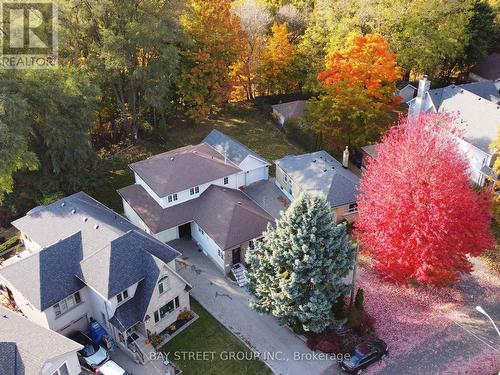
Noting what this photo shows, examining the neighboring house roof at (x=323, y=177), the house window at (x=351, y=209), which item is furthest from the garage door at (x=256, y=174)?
the house window at (x=351, y=209)

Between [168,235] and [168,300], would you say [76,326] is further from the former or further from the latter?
[168,235]

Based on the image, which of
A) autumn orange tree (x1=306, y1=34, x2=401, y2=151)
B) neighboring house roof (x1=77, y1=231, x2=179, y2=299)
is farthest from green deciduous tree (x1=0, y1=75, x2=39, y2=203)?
autumn orange tree (x1=306, y1=34, x2=401, y2=151)

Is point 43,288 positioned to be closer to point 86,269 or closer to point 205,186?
point 86,269

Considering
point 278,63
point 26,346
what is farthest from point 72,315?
point 278,63

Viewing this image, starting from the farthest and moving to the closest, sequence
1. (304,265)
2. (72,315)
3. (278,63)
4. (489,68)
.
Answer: (489,68)
(278,63)
(72,315)
(304,265)

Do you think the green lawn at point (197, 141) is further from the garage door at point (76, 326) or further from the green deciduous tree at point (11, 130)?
the garage door at point (76, 326)

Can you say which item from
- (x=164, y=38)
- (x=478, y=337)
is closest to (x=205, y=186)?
(x=164, y=38)
